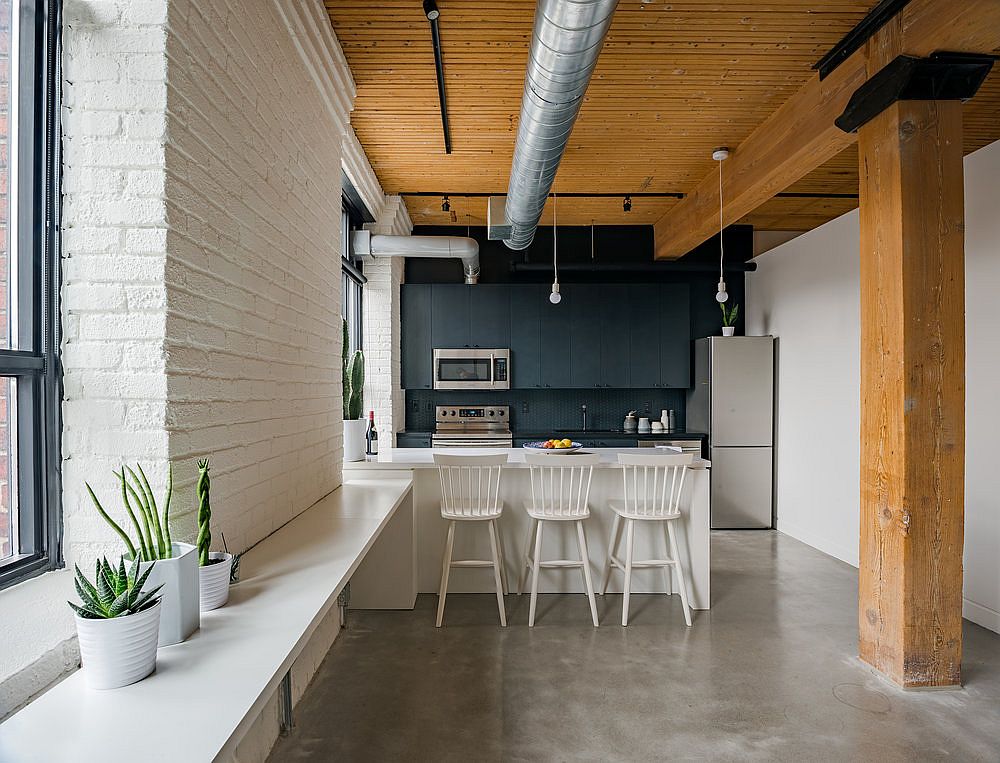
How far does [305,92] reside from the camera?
9.80 ft

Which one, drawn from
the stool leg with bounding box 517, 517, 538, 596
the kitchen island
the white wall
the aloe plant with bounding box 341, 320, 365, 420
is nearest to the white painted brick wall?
the aloe plant with bounding box 341, 320, 365, 420

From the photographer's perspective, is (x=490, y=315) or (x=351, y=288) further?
(x=490, y=315)

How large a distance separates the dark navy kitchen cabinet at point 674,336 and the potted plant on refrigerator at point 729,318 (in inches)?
14.5

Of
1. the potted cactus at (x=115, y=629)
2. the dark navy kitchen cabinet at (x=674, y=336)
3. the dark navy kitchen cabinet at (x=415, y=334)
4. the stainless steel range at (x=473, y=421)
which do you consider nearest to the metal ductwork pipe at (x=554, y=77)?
the potted cactus at (x=115, y=629)

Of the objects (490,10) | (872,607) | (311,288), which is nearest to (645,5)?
(490,10)

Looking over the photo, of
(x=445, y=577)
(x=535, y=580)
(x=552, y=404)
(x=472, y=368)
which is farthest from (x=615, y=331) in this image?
(x=445, y=577)

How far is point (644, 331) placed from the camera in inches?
281

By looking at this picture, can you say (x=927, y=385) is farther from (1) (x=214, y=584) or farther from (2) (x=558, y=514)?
(1) (x=214, y=584)

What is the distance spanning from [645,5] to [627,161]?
2.19 metres

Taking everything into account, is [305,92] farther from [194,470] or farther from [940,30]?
[940,30]

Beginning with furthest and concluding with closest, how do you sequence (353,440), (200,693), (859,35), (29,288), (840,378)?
(840,378), (353,440), (859,35), (29,288), (200,693)

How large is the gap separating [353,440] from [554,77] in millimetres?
2526

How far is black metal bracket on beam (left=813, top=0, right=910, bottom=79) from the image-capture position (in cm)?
293

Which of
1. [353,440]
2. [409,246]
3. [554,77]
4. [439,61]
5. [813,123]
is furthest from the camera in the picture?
[409,246]
